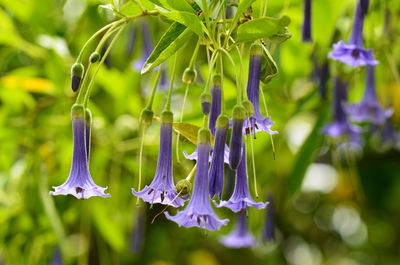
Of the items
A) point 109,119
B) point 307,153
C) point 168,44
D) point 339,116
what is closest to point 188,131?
point 168,44

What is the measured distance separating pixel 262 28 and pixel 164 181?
283 millimetres

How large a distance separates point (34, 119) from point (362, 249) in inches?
81.1

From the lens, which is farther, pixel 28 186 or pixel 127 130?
pixel 127 130

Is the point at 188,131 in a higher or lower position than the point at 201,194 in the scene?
higher

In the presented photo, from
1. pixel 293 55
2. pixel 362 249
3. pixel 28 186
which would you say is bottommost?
pixel 362 249

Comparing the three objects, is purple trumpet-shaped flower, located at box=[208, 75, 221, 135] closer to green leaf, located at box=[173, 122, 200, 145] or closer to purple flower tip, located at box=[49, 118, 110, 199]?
green leaf, located at box=[173, 122, 200, 145]

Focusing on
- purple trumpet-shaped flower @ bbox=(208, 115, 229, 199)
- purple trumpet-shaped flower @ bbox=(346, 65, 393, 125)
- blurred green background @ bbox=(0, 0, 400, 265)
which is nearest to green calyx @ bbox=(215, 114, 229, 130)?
purple trumpet-shaped flower @ bbox=(208, 115, 229, 199)

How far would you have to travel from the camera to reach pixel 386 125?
1.87 m

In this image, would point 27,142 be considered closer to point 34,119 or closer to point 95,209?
point 34,119

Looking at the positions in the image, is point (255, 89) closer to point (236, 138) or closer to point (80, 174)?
point (236, 138)

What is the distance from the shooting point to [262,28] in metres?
0.69

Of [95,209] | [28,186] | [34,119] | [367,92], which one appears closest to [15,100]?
[34,119]

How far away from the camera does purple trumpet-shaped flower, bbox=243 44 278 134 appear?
77cm

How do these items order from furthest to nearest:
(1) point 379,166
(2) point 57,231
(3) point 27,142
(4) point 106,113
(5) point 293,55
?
(1) point 379,166 → (4) point 106,113 → (3) point 27,142 → (5) point 293,55 → (2) point 57,231
